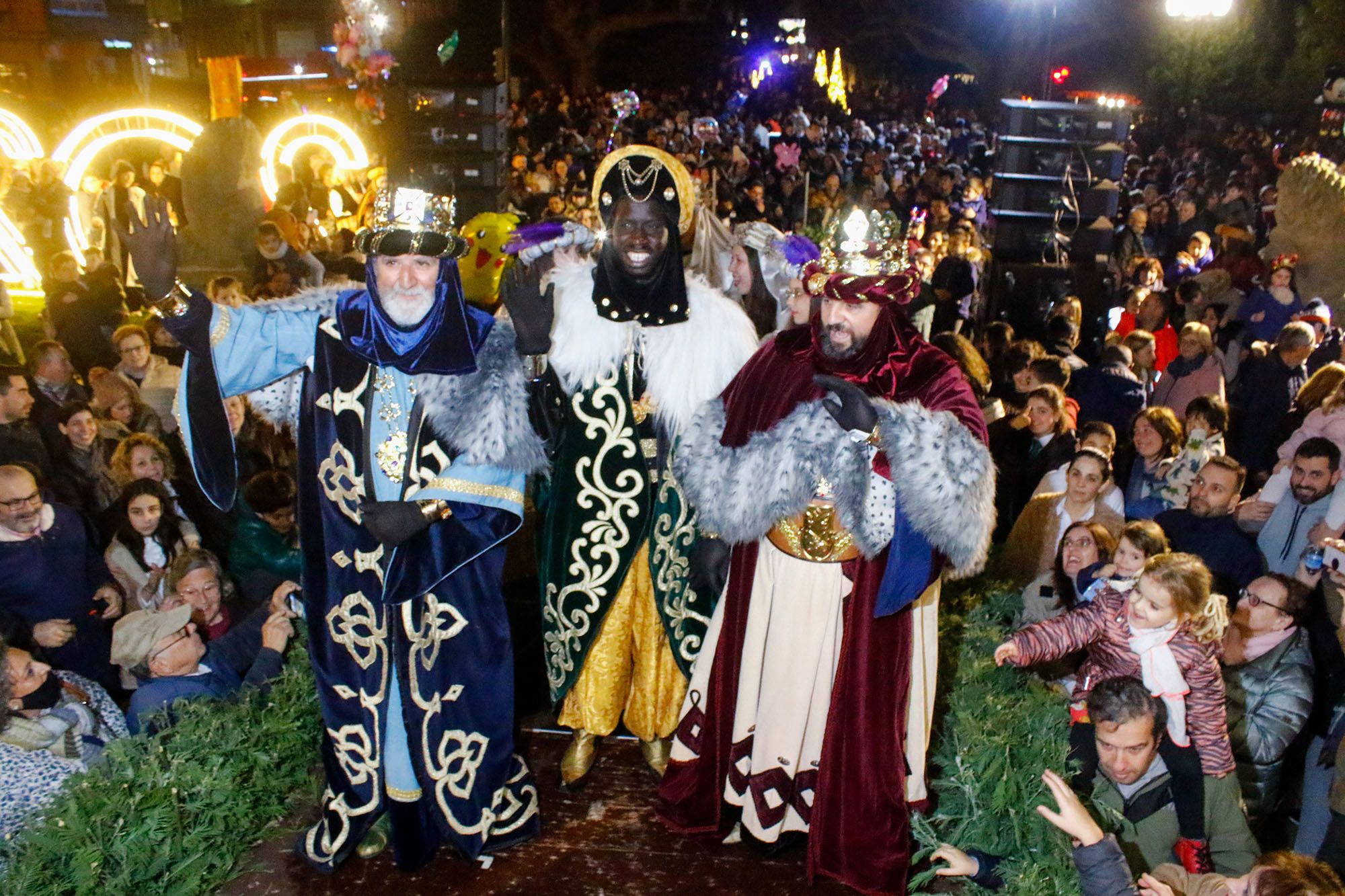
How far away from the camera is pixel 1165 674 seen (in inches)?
135

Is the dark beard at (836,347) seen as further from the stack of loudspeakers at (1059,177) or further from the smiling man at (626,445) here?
the stack of loudspeakers at (1059,177)

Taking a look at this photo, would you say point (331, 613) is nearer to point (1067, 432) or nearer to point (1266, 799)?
point (1266, 799)

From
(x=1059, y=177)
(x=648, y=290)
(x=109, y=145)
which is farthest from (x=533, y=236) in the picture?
(x=109, y=145)

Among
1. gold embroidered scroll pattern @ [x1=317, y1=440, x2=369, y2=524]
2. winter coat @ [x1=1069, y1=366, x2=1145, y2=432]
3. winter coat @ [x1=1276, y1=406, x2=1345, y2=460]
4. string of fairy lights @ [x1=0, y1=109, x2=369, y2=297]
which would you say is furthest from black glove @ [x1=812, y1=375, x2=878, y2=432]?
string of fairy lights @ [x1=0, y1=109, x2=369, y2=297]

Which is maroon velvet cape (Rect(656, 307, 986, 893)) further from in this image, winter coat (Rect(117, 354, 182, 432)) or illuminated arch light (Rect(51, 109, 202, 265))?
illuminated arch light (Rect(51, 109, 202, 265))

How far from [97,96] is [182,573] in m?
30.7

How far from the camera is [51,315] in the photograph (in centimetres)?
891

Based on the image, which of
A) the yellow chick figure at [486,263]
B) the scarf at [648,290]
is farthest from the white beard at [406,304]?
the yellow chick figure at [486,263]

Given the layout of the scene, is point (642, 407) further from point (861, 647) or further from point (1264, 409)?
point (1264, 409)

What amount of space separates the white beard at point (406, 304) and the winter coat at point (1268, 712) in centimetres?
322

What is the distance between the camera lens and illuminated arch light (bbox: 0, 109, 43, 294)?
12711mm

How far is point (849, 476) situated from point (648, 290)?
1.02 m

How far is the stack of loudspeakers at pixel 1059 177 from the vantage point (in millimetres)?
12102

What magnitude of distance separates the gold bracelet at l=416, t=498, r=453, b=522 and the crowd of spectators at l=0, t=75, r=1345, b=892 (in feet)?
4.32
